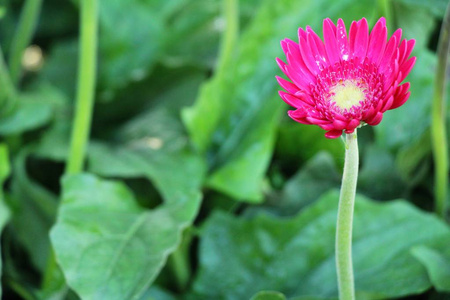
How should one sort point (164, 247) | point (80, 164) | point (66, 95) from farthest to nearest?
point (66, 95), point (80, 164), point (164, 247)

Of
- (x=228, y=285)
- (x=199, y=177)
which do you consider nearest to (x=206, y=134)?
(x=199, y=177)

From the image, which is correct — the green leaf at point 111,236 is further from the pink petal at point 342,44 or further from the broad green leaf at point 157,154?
the pink petal at point 342,44

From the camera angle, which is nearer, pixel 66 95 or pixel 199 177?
pixel 199 177

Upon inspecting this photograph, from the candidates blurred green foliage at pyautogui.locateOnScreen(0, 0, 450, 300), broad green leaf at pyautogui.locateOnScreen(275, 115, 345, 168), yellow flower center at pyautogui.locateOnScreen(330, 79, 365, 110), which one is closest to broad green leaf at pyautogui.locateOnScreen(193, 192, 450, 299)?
blurred green foliage at pyautogui.locateOnScreen(0, 0, 450, 300)

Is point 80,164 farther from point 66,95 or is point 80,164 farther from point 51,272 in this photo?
point 66,95

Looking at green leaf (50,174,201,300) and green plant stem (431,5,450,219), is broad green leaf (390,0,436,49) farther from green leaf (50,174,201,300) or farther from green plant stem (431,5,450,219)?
green leaf (50,174,201,300)

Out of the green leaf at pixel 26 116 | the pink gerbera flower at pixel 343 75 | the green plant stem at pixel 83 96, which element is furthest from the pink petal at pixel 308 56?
the green leaf at pixel 26 116

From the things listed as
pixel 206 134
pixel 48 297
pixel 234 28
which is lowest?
pixel 48 297
